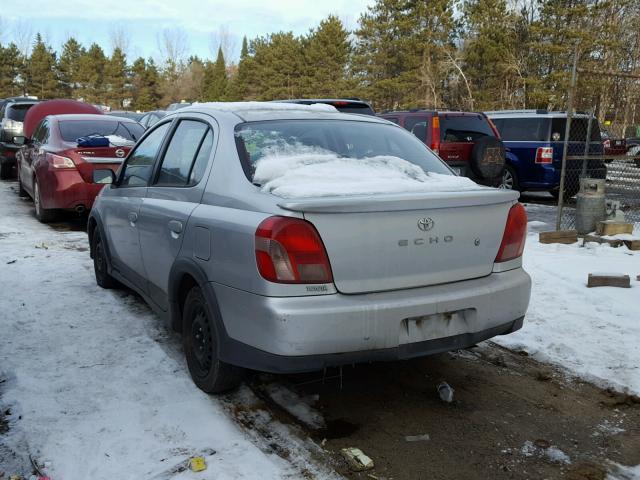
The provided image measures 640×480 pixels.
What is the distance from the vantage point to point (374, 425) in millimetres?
3248

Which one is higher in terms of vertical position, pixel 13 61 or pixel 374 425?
pixel 13 61

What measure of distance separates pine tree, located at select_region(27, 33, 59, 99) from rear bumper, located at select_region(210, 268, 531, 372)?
8106 cm

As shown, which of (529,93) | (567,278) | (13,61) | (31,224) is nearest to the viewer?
(567,278)

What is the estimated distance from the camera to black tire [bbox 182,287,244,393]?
3354 mm

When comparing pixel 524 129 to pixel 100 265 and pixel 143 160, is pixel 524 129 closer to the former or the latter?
pixel 100 265

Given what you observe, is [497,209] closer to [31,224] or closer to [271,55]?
[31,224]

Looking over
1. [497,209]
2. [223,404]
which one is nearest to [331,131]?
[497,209]

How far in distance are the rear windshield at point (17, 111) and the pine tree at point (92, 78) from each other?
62.7 meters

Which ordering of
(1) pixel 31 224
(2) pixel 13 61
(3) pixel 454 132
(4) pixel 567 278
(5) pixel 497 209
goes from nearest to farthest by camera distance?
(5) pixel 497 209 → (4) pixel 567 278 → (1) pixel 31 224 → (3) pixel 454 132 → (2) pixel 13 61

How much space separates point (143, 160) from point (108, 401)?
6.53 feet

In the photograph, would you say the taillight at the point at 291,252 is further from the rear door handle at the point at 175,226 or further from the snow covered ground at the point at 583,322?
the snow covered ground at the point at 583,322

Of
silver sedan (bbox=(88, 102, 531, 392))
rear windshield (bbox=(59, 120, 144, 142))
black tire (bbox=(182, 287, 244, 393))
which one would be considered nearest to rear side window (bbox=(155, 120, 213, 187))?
silver sedan (bbox=(88, 102, 531, 392))

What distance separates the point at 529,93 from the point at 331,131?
32483 mm

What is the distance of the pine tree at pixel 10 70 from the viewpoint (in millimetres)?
72750
